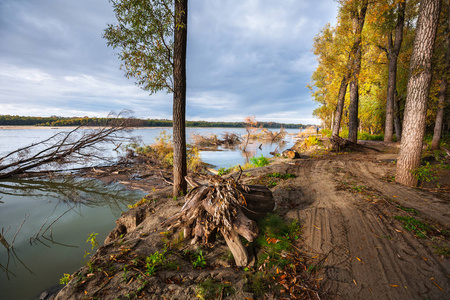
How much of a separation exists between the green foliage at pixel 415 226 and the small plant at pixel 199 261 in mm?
4264

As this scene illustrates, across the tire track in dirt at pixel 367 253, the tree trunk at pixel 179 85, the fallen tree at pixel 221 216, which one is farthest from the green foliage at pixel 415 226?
the tree trunk at pixel 179 85

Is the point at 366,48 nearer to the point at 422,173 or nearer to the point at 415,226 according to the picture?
the point at 422,173

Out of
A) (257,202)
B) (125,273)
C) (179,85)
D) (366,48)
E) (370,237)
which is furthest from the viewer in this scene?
(366,48)

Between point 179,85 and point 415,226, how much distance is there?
705 cm

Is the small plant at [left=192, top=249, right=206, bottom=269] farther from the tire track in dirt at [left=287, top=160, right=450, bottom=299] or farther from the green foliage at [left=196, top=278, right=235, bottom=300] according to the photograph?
the tire track in dirt at [left=287, top=160, right=450, bottom=299]

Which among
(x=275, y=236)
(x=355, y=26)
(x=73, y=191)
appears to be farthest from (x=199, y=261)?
(x=355, y=26)

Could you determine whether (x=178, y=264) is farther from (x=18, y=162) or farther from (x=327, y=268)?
(x=18, y=162)

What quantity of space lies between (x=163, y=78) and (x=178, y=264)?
529 centimetres

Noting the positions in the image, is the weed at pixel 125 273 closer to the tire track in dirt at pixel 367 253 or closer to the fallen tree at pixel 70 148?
the tire track in dirt at pixel 367 253

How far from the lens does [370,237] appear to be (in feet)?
12.1

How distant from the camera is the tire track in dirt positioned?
2.66m

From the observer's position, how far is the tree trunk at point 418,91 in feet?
19.6

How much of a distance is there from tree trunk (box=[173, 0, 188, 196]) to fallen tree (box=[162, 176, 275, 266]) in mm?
2410

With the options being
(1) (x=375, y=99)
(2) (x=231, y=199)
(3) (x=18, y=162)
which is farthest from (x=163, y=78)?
(1) (x=375, y=99)
